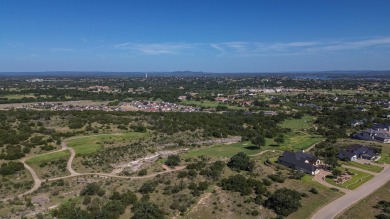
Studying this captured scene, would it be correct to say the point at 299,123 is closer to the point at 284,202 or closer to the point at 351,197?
the point at 351,197

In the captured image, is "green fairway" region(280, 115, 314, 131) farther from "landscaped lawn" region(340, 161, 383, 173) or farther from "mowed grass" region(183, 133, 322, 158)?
"landscaped lawn" region(340, 161, 383, 173)

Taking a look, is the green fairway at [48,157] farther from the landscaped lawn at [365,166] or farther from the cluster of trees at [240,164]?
the landscaped lawn at [365,166]

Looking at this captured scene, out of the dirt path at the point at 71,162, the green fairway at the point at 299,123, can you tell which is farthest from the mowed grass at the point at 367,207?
the green fairway at the point at 299,123

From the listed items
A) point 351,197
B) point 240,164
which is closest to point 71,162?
point 240,164

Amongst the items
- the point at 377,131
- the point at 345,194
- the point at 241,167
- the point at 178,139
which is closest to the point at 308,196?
the point at 345,194

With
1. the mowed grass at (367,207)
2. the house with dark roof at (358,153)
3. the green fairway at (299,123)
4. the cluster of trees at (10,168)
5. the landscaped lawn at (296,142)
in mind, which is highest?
the cluster of trees at (10,168)

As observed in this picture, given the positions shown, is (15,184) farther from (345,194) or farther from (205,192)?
(345,194)

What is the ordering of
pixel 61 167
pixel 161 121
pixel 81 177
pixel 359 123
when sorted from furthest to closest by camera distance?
1. pixel 359 123
2. pixel 161 121
3. pixel 61 167
4. pixel 81 177
